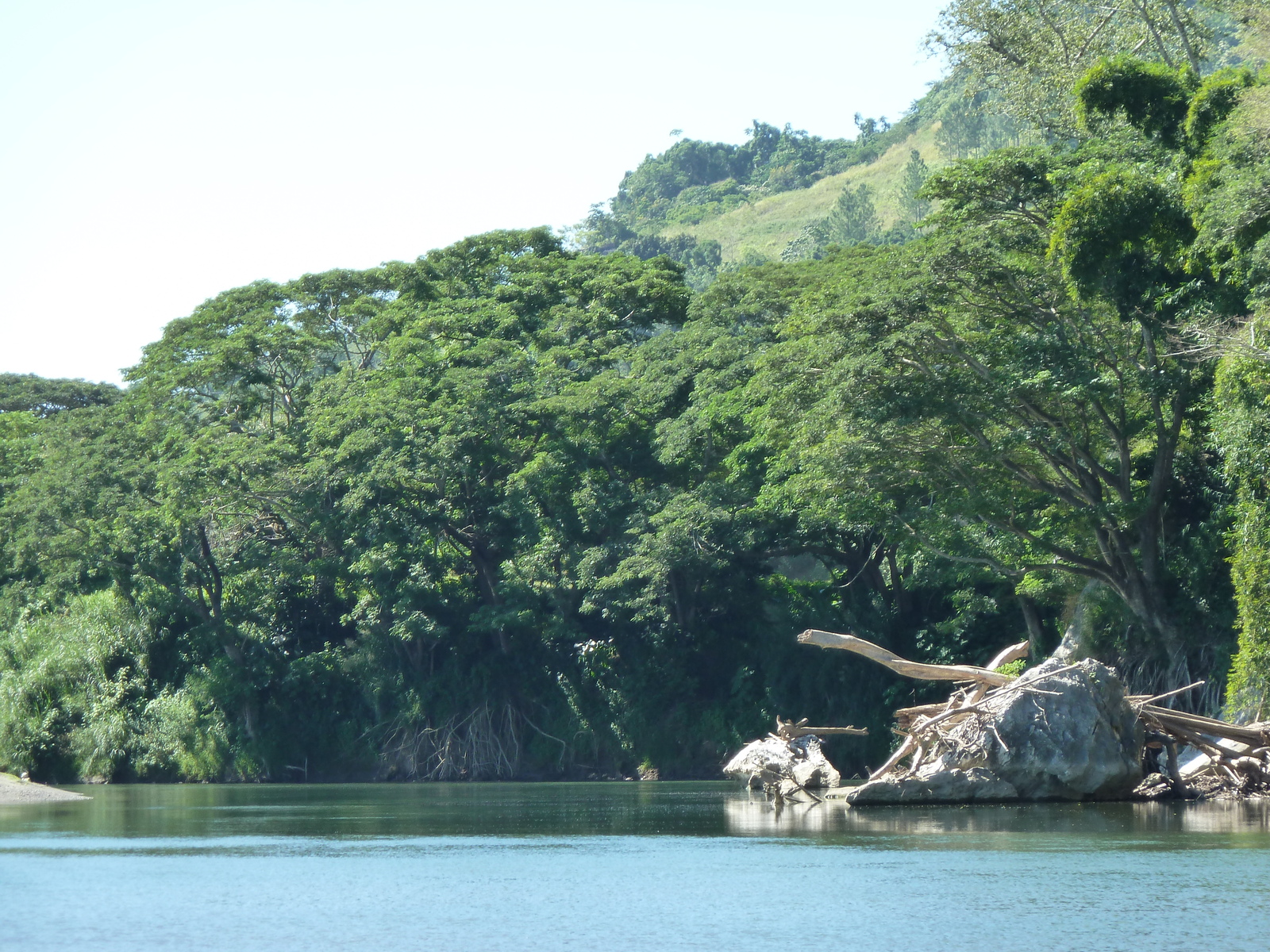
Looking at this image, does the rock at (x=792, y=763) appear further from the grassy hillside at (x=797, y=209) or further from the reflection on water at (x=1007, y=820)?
the grassy hillside at (x=797, y=209)

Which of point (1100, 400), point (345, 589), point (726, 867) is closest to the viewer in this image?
point (726, 867)

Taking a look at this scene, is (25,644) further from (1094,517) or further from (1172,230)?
(1172,230)

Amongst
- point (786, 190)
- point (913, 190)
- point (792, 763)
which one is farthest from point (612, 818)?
point (786, 190)

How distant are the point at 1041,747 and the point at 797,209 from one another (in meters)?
131

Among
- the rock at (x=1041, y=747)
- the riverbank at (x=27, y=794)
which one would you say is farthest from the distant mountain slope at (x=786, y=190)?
the rock at (x=1041, y=747)

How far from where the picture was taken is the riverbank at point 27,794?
35.8 meters

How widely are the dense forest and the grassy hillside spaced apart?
83423 millimetres

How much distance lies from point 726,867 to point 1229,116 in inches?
699

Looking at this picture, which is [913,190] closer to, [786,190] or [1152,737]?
[786,190]

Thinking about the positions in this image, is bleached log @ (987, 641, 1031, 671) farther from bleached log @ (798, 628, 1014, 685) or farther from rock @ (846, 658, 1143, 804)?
rock @ (846, 658, 1143, 804)

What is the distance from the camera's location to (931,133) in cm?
16525

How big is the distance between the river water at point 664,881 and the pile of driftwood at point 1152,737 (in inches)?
50.9

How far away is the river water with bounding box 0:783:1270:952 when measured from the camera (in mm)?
13969

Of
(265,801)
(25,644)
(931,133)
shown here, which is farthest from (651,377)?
(931,133)
